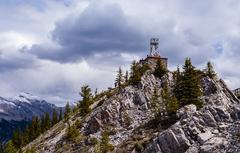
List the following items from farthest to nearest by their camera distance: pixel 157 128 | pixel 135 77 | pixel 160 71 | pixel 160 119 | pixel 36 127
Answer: pixel 36 127 < pixel 160 71 < pixel 135 77 < pixel 160 119 < pixel 157 128

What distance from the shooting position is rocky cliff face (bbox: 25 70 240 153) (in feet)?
176

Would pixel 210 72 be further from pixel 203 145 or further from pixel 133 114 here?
pixel 203 145

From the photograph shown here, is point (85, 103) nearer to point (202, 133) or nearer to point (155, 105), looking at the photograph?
point (155, 105)

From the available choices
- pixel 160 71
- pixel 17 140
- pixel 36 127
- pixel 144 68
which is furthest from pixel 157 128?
pixel 17 140

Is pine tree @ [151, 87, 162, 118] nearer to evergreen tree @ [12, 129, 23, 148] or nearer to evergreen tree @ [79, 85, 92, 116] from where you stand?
evergreen tree @ [79, 85, 92, 116]

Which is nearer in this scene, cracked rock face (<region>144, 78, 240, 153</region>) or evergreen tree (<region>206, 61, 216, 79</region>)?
cracked rock face (<region>144, 78, 240, 153</region>)

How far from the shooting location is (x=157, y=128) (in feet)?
228

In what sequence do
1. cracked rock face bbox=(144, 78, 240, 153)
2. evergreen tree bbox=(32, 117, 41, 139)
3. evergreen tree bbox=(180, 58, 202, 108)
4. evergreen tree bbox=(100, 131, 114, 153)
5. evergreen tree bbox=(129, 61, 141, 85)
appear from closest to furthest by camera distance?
1. cracked rock face bbox=(144, 78, 240, 153)
2. evergreen tree bbox=(100, 131, 114, 153)
3. evergreen tree bbox=(180, 58, 202, 108)
4. evergreen tree bbox=(129, 61, 141, 85)
5. evergreen tree bbox=(32, 117, 41, 139)

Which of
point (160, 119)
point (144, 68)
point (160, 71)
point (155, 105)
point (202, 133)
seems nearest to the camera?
point (202, 133)

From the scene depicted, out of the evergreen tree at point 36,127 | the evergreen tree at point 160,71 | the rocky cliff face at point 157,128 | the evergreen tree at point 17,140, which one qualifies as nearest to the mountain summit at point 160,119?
the rocky cliff face at point 157,128

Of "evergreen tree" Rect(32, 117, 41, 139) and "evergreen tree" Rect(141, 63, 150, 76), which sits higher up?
"evergreen tree" Rect(141, 63, 150, 76)

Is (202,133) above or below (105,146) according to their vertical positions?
above

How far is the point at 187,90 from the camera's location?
73.5m

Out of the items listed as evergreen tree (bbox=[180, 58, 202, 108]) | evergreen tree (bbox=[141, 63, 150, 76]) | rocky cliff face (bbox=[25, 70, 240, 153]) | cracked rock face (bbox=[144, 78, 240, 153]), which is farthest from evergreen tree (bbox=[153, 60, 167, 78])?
cracked rock face (bbox=[144, 78, 240, 153])
